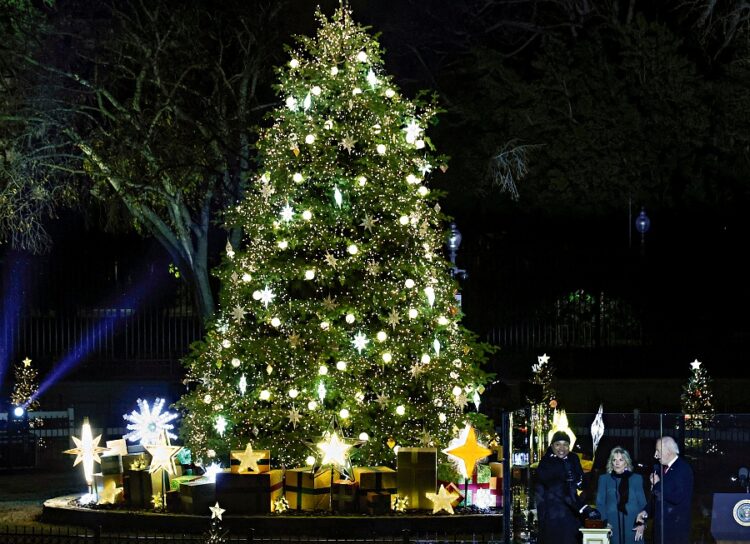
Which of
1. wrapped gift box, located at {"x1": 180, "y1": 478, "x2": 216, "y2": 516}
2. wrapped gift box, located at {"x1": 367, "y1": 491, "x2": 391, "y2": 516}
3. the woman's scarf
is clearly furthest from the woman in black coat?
wrapped gift box, located at {"x1": 180, "y1": 478, "x2": 216, "y2": 516}

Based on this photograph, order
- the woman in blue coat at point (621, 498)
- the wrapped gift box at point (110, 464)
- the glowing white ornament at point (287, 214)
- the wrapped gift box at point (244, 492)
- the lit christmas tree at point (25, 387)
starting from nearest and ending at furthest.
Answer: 1. the woman in blue coat at point (621, 498)
2. the wrapped gift box at point (244, 492)
3. the glowing white ornament at point (287, 214)
4. the wrapped gift box at point (110, 464)
5. the lit christmas tree at point (25, 387)

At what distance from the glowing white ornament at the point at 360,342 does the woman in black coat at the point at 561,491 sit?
4.86 meters

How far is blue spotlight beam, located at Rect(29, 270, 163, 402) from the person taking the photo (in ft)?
90.2

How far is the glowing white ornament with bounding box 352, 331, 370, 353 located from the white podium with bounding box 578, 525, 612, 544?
5708 millimetres

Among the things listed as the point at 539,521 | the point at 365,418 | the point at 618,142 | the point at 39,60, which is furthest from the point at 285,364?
the point at 618,142

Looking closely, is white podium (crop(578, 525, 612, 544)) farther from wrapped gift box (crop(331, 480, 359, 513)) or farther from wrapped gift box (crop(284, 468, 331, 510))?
wrapped gift box (crop(284, 468, 331, 510))

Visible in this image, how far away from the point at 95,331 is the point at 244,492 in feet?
46.2

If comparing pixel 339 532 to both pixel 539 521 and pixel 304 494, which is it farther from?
pixel 539 521

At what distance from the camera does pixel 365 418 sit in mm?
15125

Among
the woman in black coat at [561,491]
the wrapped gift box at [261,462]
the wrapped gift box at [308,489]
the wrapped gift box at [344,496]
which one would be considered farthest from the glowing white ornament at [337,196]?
the woman in black coat at [561,491]

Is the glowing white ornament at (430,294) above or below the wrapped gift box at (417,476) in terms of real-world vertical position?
above

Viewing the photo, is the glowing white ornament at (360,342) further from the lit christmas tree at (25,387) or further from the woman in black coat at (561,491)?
the lit christmas tree at (25,387)

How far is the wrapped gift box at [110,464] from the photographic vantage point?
619 inches

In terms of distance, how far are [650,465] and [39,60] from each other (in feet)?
55.1
